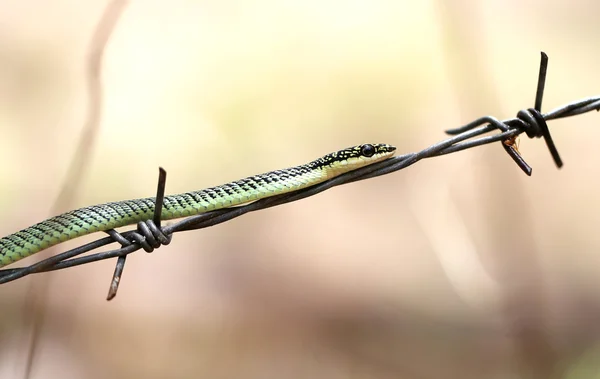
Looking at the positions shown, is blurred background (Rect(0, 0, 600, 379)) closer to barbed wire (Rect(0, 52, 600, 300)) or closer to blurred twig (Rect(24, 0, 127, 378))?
blurred twig (Rect(24, 0, 127, 378))

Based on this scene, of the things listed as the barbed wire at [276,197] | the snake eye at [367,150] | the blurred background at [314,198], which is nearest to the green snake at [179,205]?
the snake eye at [367,150]

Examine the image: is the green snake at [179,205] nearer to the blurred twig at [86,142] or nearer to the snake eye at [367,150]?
the snake eye at [367,150]

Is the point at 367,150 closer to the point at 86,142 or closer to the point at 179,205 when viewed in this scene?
the point at 179,205

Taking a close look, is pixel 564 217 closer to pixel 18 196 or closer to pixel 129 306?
pixel 129 306

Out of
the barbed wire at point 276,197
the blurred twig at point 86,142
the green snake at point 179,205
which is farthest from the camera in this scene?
the blurred twig at point 86,142

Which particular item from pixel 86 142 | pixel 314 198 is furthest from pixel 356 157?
pixel 86 142

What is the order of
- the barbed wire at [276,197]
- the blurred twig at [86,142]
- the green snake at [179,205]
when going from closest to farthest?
the barbed wire at [276,197] < the green snake at [179,205] < the blurred twig at [86,142]

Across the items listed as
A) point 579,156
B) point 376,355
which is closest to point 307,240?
point 376,355
